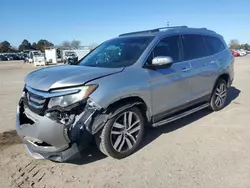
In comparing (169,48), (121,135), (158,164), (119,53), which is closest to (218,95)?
(169,48)

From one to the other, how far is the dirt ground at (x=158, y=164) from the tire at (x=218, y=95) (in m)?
1.07

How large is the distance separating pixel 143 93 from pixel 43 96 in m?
1.49

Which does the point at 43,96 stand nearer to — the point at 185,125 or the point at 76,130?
the point at 76,130

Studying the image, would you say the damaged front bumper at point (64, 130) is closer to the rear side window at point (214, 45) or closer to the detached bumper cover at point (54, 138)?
the detached bumper cover at point (54, 138)

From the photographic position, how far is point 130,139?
157 inches

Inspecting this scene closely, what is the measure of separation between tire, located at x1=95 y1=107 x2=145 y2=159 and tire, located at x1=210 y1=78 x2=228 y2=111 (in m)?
2.60

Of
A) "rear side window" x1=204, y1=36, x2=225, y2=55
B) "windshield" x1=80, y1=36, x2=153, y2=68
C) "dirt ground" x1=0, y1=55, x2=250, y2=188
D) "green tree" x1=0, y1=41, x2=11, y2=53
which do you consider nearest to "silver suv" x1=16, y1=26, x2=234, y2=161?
"windshield" x1=80, y1=36, x2=153, y2=68

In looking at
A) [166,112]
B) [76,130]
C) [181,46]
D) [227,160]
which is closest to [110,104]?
[76,130]

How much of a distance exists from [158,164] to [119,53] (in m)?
2.00

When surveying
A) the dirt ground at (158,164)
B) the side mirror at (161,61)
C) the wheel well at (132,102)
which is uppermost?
the side mirror at (161,61)

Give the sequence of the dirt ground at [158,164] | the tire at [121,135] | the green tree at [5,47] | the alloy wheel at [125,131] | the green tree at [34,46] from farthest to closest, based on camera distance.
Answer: the green tree at [34,46]
the green tree at [5,47]
the alloy wheel at [125,131]
the tire at [121,135]
the dirt ground at [158,164]

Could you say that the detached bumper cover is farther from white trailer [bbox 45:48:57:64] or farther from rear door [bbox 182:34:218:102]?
white trailer [bbox 45:48:57:64]

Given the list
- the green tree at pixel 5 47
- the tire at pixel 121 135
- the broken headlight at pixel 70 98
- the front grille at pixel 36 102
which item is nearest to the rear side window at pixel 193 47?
the tire at pixel 121 135

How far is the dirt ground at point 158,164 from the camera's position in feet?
10.5
